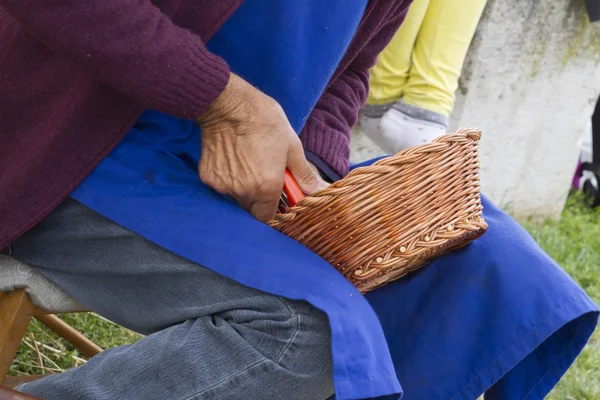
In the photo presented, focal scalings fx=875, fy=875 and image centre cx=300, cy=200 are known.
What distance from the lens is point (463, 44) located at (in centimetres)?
315

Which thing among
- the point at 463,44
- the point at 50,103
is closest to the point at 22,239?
the point at 50,103

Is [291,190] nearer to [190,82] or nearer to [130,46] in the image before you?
[190,82]

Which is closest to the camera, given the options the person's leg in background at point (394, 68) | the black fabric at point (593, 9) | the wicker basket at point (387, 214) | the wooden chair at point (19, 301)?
the wicker basket at point (387, 214)

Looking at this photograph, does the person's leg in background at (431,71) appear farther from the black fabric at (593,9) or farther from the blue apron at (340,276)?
the blue apron at (340,276)

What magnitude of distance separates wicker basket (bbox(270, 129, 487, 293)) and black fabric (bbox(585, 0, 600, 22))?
278 cm

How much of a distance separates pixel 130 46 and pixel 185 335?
44 cm

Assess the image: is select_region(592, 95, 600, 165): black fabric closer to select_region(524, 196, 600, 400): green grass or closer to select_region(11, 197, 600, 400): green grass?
select_region(524, 196, 600, 400): green grass

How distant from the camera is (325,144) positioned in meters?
1.71

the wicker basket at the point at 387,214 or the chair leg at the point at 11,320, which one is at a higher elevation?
the wicker basket at the point at 387,214

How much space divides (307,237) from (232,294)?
6.1 inches

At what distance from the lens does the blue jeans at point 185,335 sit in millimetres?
1269

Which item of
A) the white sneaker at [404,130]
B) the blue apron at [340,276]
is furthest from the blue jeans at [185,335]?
the white sneaker at [404,130]

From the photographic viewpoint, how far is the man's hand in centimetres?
137

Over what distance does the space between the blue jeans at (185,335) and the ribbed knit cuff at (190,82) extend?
237mm
